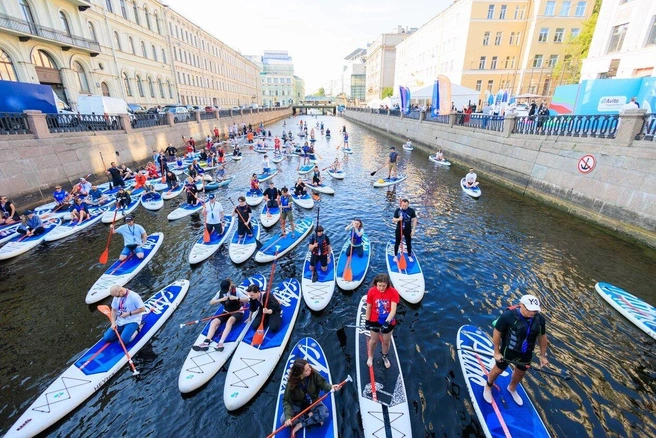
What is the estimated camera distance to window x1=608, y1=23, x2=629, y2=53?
23766 millimetres

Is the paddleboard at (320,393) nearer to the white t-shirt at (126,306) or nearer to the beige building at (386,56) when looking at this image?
the white t-shirt at (126,306)

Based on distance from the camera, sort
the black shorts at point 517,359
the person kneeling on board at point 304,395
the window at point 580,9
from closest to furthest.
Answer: the person kneeling on board at point 304,395
the black shorts at point 517,359
the window at point 580,9

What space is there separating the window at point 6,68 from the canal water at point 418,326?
79.9ft

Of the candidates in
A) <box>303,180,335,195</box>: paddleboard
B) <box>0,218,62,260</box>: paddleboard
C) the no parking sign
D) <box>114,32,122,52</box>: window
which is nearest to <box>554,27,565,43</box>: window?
the no parking sign

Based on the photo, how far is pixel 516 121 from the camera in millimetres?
21688

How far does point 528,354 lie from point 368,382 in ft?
10.4

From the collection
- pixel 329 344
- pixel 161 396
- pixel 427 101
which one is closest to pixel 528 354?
pixel 329 344

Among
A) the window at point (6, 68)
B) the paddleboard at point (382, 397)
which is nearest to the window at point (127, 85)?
the window at point (6, 68)

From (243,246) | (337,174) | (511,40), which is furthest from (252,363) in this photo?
(511,40)

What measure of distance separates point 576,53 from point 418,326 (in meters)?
54.2

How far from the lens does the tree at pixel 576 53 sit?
1649 inches

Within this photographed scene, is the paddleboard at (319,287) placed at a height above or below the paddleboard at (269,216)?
below

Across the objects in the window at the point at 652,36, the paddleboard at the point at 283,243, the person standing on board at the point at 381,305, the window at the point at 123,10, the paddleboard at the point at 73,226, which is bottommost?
the paddleboard at the point at 283,243

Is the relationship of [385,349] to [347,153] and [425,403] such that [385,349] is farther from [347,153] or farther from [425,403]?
[347,153]
